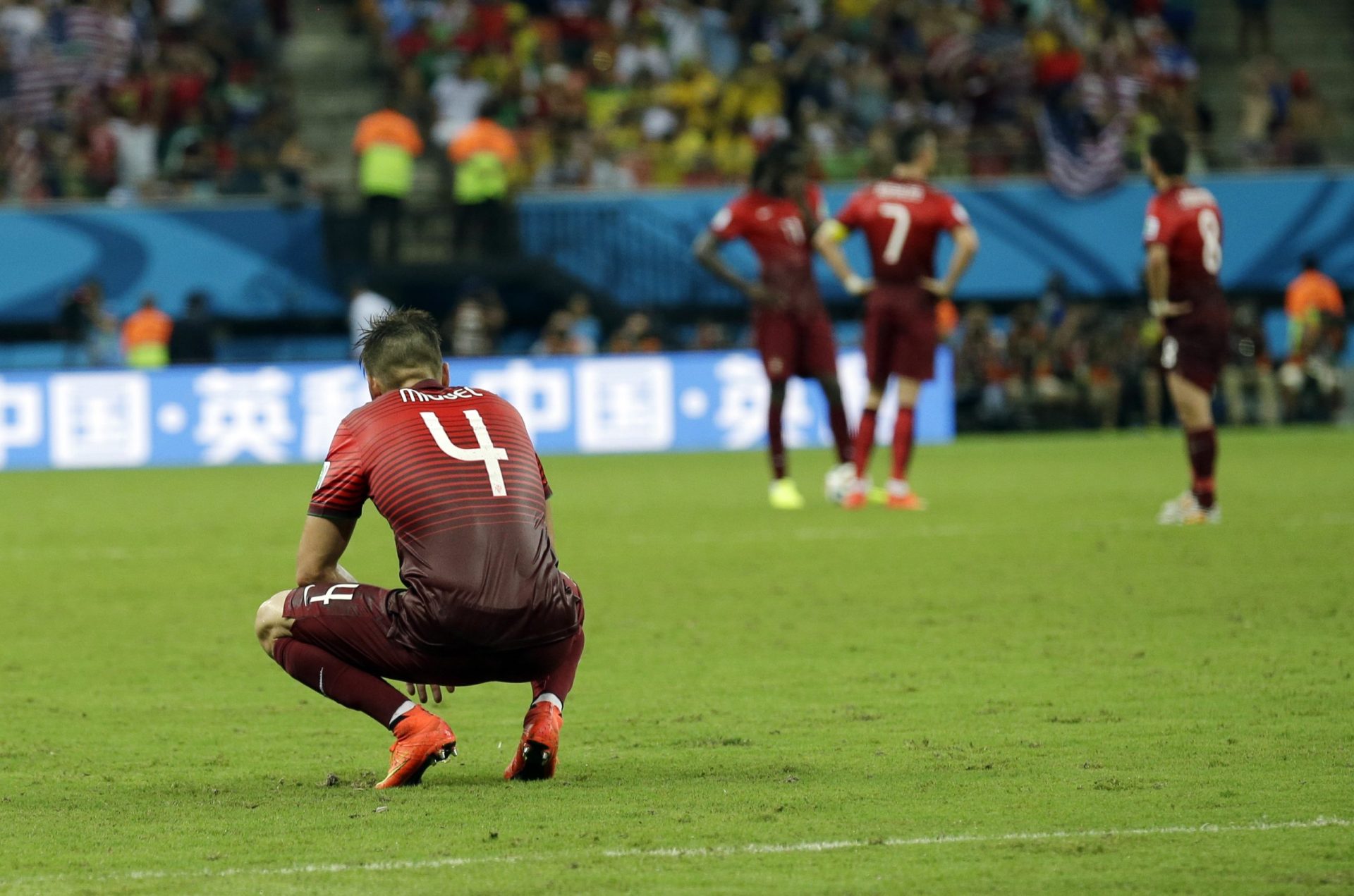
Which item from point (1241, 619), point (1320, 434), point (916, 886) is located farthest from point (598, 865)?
point (1320, 434)

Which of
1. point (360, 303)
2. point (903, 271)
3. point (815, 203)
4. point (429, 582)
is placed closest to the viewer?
point (429, 582)

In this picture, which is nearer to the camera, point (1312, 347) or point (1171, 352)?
point (1171, 352)

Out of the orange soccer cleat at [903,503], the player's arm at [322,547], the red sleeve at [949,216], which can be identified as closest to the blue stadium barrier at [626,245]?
the orange soccer cleat at [903,503]

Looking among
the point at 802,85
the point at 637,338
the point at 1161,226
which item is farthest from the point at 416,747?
the point at 802,85

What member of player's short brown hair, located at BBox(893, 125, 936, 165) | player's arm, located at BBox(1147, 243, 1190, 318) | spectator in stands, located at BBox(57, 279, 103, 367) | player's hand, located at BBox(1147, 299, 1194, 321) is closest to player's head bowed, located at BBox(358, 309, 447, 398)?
player's arm, located at BBox(1147, 243, 1190, 318)

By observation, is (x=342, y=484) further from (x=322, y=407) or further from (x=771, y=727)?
(x=322, y=407)

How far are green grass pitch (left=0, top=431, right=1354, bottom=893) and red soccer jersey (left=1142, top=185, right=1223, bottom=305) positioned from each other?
1519mm

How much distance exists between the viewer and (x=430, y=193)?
2769 cm

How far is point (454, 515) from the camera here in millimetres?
5477

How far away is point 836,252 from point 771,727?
8.37m

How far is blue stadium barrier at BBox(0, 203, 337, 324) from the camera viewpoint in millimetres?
27125

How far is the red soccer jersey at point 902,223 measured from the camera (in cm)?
1405

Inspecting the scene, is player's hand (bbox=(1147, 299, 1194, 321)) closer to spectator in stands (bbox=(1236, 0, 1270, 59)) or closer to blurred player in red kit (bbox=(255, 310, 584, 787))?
blurred player in red kit (bbox=(255, 310, 584, 787))

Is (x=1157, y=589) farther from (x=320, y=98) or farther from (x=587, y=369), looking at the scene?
(x=320, y=98)
